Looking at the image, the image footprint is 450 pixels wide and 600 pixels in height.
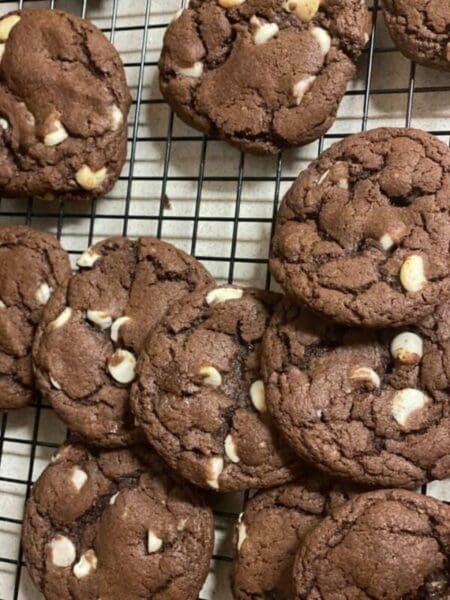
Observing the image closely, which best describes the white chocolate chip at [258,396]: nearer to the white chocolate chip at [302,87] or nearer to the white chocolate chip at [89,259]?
the white chocolate chip at [89,259]

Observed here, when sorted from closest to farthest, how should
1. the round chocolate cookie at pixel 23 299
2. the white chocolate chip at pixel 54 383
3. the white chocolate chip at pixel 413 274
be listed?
1. the white chocolate chip at pixel 413 274
2. the white chocolate chip at pixel 54 383
3. the round chocolate cookie at pixel 23 299

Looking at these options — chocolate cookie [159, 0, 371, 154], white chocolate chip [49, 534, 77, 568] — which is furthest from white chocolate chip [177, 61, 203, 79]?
white chocolate chip [49, 534, 77, 568]

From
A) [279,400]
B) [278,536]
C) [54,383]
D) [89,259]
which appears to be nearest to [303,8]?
[89,259]

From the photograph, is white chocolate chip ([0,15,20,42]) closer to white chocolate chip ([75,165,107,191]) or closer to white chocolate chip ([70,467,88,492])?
white chocolate chip ([75,165,107,191])

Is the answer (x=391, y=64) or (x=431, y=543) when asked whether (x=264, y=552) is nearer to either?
(x=431, y=543)

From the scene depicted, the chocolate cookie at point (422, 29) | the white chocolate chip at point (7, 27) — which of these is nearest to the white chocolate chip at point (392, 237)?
the chocolate cookie at point (422, 29)

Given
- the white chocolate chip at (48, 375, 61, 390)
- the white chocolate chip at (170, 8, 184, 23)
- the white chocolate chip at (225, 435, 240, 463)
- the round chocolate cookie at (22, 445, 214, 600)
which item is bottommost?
the round chocolate cookie at (22, 445, 214, 600)
